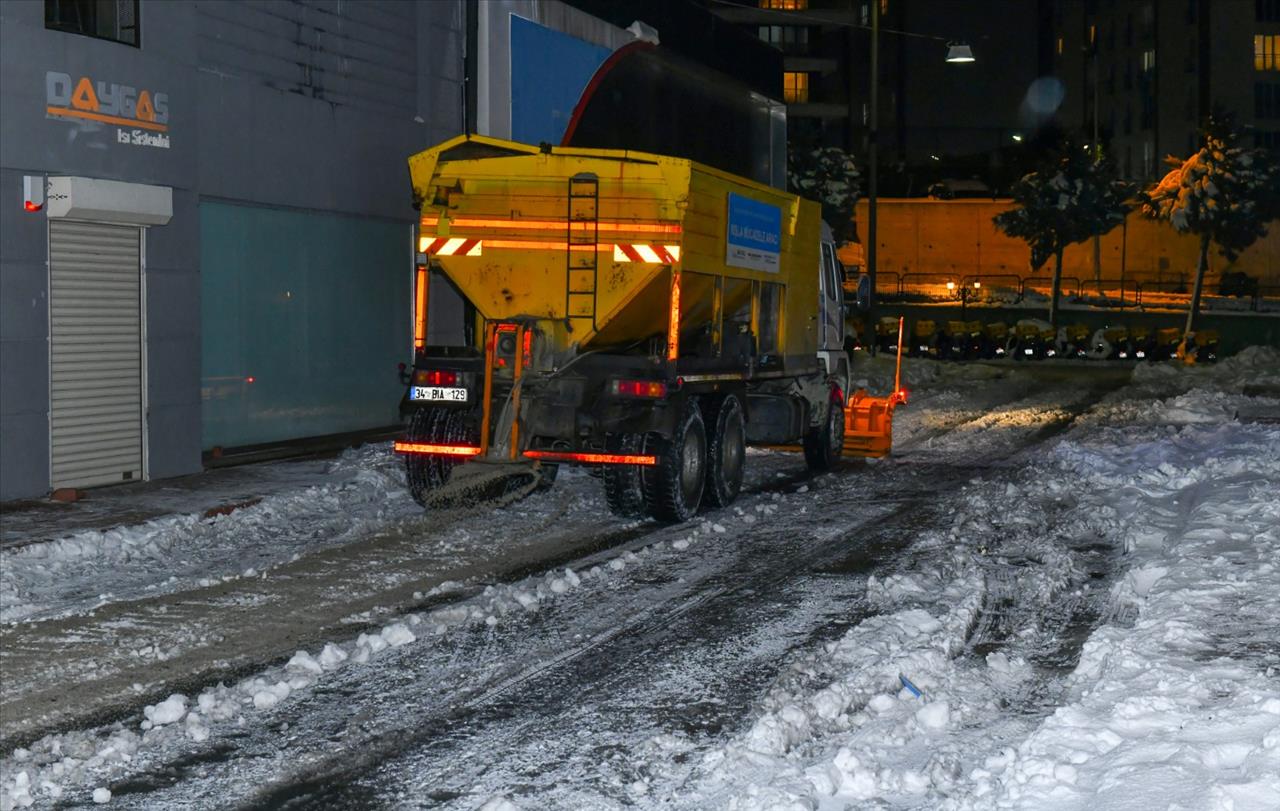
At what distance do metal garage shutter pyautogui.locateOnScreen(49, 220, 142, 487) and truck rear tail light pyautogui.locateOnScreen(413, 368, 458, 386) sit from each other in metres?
4.10

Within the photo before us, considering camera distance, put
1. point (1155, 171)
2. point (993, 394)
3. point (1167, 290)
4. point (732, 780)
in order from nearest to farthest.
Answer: point (732, 780)
point (993, 394)
point (1167, 290)
point (1155, 171)

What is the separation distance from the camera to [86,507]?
14375 mm

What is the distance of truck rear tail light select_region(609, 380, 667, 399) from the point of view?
13406mm

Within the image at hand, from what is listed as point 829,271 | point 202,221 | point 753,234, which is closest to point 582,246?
point 753,234

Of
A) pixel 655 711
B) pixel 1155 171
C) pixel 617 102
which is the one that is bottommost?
pixel 655 711

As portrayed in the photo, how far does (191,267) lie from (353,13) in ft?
17.8

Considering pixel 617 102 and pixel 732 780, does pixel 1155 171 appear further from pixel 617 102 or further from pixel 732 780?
pixel 732 780

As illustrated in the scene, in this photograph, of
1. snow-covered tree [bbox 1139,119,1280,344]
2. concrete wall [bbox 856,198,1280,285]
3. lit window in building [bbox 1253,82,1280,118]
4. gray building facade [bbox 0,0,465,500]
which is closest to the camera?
gray building facade [bbox 0,0,465,500]

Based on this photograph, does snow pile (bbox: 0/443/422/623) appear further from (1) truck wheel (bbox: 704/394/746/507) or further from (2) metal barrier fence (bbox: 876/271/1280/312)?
(2) metal barrier fence (bbox: 876/271/1280/312)

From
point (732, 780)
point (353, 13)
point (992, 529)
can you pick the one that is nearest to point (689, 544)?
point (992, 529)

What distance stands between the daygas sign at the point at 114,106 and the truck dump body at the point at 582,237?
3.68m

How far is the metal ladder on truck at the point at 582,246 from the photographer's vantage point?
13.7 meters

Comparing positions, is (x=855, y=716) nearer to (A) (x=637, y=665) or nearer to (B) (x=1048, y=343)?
(A) (x=637, y=665)

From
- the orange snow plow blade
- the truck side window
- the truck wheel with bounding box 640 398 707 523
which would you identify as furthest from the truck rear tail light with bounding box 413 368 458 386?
the orange snow plow blade
